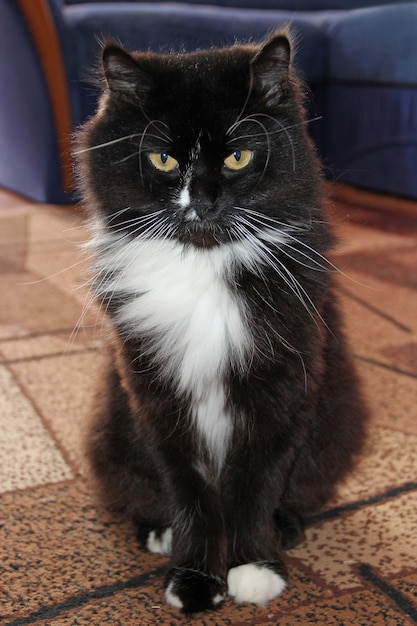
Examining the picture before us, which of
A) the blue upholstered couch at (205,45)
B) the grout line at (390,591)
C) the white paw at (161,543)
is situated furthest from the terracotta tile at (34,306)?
the grout line at (390,591)

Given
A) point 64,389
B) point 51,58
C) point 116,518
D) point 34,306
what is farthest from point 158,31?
point 116,518

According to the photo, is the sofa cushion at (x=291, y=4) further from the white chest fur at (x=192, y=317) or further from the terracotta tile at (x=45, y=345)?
the white chest fur at (x=192, y=317)

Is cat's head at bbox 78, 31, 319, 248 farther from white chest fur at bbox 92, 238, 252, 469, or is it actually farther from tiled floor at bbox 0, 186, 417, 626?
tiled floor at bbox 0, 186, 417, 626

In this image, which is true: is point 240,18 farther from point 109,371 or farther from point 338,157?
point 109,371

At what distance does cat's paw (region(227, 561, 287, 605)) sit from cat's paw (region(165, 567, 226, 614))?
0.02 metres

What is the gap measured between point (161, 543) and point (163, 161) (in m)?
0.67

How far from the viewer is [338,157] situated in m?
3.77

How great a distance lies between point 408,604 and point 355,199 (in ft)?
9.39

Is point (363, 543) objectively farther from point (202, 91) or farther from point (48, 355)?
point (48, 355)

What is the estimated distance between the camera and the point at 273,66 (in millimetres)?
1078

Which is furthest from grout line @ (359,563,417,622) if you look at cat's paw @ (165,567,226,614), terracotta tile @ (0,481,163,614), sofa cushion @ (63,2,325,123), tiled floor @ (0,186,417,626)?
sofa cushion @ (63,2,325,123)

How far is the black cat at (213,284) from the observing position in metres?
1.06

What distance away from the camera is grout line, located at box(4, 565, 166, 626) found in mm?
1110

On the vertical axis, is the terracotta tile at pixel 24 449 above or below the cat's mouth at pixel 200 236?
below
